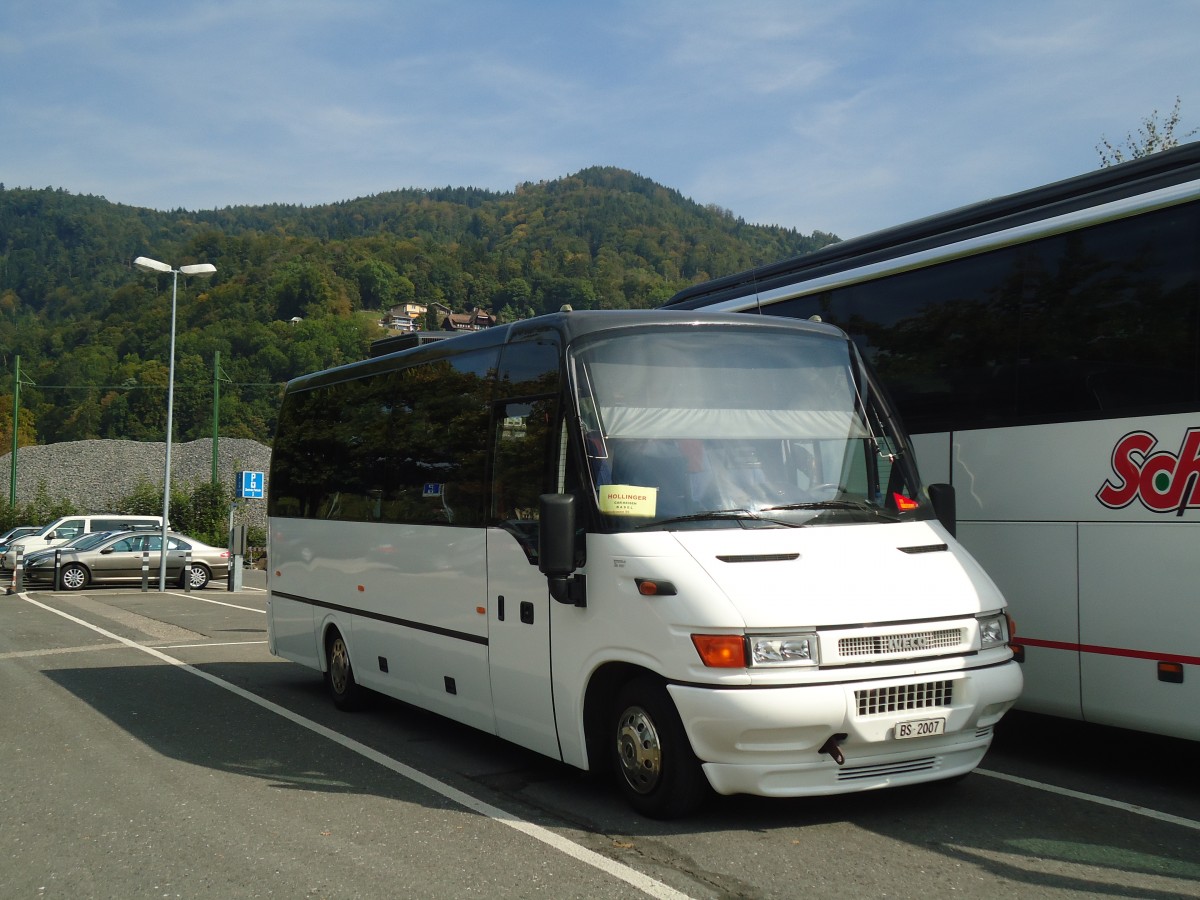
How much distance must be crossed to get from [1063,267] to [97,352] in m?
92.7

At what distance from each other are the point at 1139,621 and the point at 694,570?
291 cm

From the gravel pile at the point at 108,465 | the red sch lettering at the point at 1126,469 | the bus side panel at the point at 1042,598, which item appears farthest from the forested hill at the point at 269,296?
the red sch lettering at the point at 1126,469

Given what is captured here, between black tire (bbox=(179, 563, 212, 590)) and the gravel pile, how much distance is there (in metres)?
36.7

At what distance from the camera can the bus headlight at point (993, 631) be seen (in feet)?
20.2

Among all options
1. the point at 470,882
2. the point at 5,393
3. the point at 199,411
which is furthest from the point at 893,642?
the point at 5,393

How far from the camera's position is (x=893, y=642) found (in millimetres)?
5828

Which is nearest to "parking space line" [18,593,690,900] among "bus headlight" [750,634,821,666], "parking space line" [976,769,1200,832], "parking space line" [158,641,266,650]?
"bus headlight" [750,634,821,666]

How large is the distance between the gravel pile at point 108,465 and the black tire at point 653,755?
6331cm

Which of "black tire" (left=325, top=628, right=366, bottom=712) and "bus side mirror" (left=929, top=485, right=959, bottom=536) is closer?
"bus side mirror" (left=929, top=485, right=959, bottom=536)

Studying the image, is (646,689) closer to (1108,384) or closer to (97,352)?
(1108,384)

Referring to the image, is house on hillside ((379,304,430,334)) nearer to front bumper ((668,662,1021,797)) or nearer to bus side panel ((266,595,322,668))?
bus side panel ((266,595,322,668))

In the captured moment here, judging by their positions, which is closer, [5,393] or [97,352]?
[97,352]

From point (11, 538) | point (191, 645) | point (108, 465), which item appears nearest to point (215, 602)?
point (191, 645)

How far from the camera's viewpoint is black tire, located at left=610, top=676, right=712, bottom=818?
5938 millimetres
